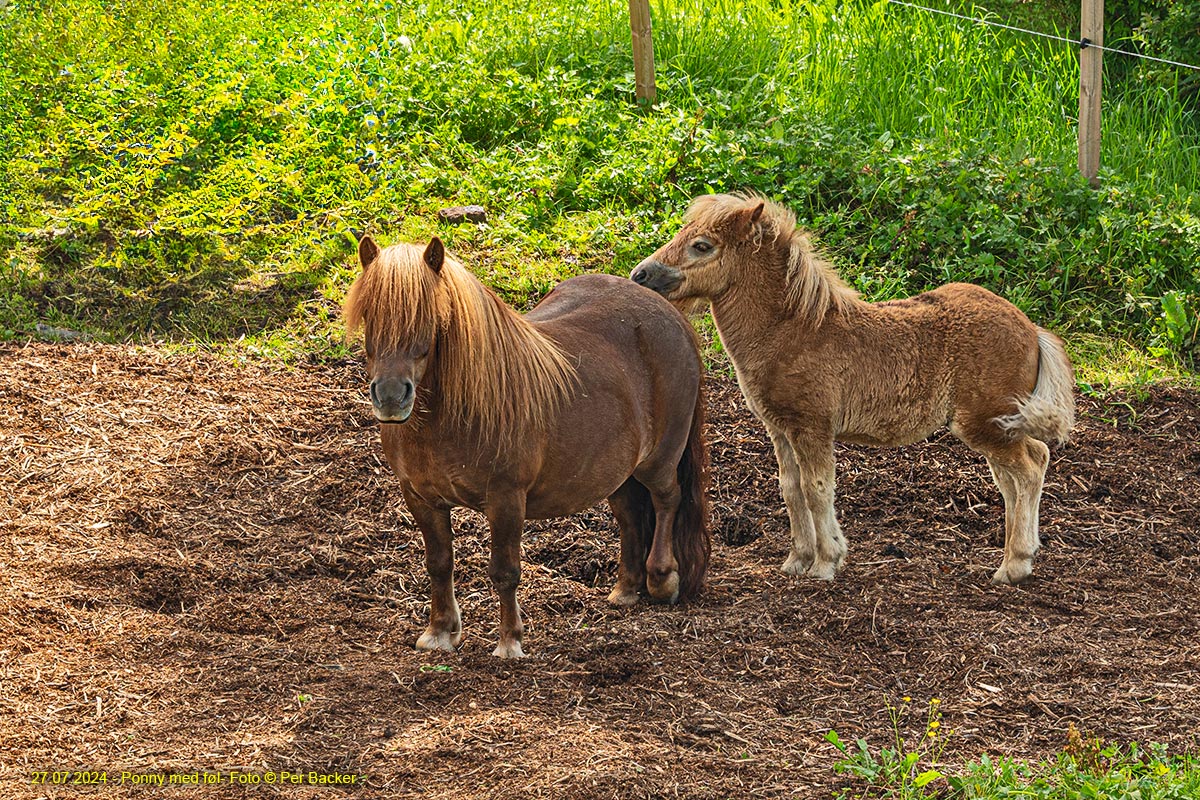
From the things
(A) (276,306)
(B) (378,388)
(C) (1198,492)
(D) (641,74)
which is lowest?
(C) (1198,492)

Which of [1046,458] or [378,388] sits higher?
[378,388]

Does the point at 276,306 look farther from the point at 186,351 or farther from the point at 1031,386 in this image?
the point at 1031,386

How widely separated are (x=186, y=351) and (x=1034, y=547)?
4.97m

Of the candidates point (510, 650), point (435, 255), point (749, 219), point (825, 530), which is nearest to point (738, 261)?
point (749, 219)

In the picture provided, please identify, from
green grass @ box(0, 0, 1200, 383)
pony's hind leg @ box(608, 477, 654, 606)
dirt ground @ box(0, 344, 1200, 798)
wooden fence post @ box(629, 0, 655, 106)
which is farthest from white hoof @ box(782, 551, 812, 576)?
wooden fence post @ box(629, 0, 655, 106)

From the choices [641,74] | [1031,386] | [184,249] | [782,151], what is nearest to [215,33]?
[184,249]

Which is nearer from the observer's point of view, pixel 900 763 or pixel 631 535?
pixel 900 763

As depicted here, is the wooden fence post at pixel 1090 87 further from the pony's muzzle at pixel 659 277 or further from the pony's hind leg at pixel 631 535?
the pony's hind leg at pixel 631 535

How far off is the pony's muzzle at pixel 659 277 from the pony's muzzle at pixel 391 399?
1.79m

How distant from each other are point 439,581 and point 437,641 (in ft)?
0.78

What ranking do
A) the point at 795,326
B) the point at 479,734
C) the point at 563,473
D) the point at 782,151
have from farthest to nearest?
1. the point at 782,151
2. the point at 795,326
3. the point at 563,473
4. the point at 479,734

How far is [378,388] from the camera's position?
13.9 ft

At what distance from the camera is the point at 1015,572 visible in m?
5.76

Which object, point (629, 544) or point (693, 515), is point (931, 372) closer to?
point (693, 515)
